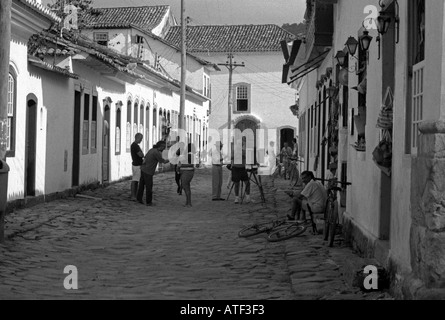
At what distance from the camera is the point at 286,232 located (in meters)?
12.9

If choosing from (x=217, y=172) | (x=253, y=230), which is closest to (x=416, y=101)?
(x=253, y=230)

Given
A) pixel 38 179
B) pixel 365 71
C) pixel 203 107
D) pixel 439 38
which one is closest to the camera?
pixel 439 38

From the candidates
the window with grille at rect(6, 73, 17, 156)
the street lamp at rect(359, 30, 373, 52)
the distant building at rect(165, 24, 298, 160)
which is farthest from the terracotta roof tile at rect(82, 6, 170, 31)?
the street lamp at rect(359, 30, 373, 52)

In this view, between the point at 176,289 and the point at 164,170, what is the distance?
30337mm

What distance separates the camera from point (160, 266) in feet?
33.8

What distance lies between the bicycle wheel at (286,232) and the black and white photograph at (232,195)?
1.8 inches

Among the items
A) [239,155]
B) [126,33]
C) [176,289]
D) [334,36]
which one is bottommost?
[176,289]

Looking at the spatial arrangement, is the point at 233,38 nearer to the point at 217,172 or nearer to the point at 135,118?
the point at 135,118

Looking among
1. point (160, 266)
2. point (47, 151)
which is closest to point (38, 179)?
point (47, 151)

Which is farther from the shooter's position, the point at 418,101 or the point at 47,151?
the point at 47,151

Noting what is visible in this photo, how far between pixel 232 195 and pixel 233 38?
1614 inches

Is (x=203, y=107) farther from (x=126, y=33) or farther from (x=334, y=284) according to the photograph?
(x=334, y=284)

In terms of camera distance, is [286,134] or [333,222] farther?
[286,134]

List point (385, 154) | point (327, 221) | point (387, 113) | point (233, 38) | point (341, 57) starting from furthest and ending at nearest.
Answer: point (233, 38), point (341, 57), point (327, 221), point (387, 113), point (385, 154)
